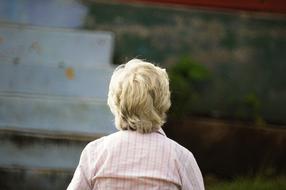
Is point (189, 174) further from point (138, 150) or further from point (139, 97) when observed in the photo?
point (139, 97)

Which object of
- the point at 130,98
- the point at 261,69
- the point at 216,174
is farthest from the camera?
the point at 261,69

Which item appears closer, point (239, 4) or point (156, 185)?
point (156, 185)

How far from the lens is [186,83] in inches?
310

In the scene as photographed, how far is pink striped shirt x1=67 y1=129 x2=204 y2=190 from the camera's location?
3373mm

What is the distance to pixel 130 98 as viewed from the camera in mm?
3348

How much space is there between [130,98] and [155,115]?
0.14 m

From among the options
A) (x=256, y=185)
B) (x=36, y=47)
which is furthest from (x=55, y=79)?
(x=256, y=185)

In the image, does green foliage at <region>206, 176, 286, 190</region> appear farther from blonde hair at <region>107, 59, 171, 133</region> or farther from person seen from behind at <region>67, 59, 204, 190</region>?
blonde hair at <region>107, 59, 171, 133</region>

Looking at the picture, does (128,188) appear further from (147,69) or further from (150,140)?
(147,69)

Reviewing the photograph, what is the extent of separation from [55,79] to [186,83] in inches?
58.8

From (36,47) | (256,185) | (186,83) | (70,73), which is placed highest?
(36,47)

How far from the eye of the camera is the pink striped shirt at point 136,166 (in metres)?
3.37

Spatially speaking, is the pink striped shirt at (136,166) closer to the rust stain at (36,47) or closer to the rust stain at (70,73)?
the rust stain at (70,73)

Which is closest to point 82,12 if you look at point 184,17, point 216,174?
point 184,17
